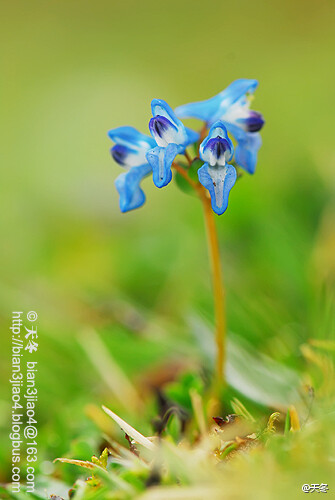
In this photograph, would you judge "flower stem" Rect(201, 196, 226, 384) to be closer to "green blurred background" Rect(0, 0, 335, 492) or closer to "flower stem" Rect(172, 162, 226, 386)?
"flower stem" Rect(172, 162, 226, 386)

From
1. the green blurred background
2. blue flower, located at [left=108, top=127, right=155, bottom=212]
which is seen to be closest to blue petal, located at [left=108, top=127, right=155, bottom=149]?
blue flower, located at [left=108, top=127, right=155, bottom=212]

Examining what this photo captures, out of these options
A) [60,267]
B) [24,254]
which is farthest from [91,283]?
[24,254]

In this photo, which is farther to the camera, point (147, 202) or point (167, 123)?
point (147, 202)

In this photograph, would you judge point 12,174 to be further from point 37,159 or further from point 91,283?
point 91,283

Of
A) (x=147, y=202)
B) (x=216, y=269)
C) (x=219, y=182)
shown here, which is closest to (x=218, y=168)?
(x=219, y=182)

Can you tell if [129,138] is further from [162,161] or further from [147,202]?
[147,202]

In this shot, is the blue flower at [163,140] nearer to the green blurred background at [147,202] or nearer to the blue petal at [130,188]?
the blue petal at [130,188]
